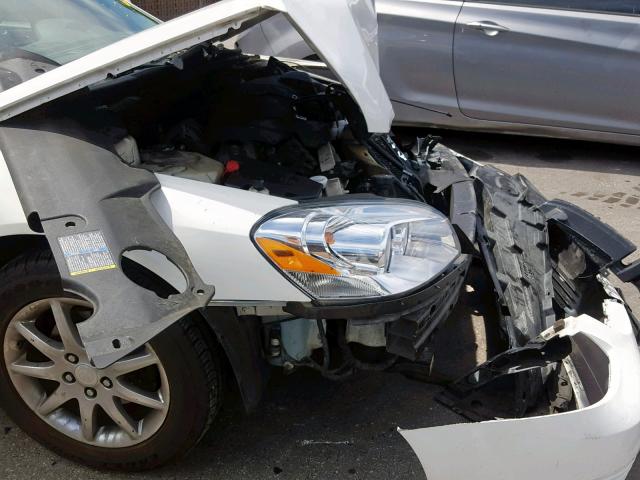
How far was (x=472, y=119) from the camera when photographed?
574cm

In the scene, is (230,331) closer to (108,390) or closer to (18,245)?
(108,390)

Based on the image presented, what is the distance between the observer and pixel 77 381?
2.19 meters

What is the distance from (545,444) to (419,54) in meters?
4.46

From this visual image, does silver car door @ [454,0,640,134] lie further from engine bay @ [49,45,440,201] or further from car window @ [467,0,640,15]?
engine bay @ [49,45,440,201]

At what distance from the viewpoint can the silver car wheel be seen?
2.12m

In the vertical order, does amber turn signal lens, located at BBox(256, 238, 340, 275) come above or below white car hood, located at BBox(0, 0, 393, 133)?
below

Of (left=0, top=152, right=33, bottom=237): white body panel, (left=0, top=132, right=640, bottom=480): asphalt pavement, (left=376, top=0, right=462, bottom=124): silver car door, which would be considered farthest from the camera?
(left=376, top=0, right=462, bottom=124): silver car door

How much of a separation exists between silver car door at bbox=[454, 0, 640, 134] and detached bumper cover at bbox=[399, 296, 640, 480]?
4104 millimetres

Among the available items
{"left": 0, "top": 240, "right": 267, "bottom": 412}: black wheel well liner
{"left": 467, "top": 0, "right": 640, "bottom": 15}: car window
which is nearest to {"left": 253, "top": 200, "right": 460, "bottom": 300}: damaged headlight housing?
{"left": 0, "top": 240, "right": 267, "bottom": 412}: black wheel well liner

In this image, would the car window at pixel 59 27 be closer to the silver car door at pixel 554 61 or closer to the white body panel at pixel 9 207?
the white body panel at pixel 9 207

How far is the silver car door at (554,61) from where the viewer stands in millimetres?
5262

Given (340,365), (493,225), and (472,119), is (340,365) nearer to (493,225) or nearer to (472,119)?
(493,225)

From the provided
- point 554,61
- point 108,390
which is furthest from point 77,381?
point 554,61

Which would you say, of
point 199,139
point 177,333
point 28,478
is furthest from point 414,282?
point 28,478
